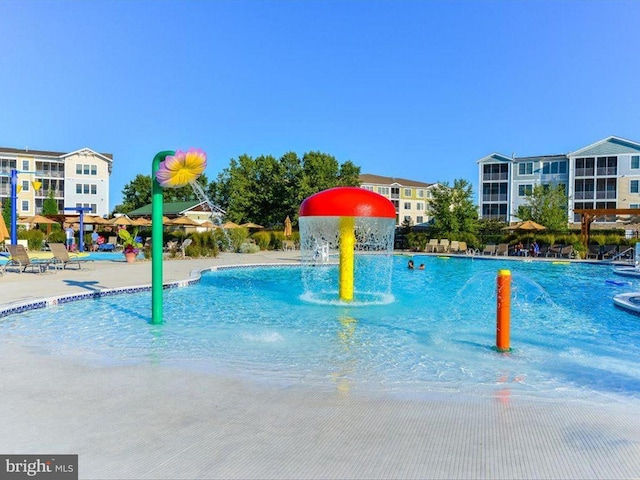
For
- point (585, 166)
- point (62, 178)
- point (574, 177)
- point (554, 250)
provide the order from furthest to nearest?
point (62, 178)
point (574, 177)
point (585, 166)
point (554, 250)

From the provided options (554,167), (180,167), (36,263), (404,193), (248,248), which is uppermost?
(554,167)

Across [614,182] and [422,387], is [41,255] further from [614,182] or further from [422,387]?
[614,182]

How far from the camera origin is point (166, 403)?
5.18m

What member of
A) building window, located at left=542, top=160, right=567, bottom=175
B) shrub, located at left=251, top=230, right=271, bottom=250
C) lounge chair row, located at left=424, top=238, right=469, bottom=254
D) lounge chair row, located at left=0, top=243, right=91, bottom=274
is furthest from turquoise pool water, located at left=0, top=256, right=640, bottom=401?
building window, located at left=542, top=160, right=567, bottom=175

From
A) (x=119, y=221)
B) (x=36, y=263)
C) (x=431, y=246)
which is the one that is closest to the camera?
(x=36, y=263)

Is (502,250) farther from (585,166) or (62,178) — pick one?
(62,178)

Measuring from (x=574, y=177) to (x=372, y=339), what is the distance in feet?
182

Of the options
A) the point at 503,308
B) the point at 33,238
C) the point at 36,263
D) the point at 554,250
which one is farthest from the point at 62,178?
the point at 503,308

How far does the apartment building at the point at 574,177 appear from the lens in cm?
5419

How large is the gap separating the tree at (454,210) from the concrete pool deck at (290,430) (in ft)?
105

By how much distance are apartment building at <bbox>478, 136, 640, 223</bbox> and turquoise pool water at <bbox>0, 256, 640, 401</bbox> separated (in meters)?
42.9

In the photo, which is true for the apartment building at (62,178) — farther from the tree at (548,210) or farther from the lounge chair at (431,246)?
the tree at (548,210)

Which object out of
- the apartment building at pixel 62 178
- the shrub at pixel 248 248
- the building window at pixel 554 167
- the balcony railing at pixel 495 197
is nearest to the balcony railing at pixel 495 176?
the balcony railing at pixel 495 197

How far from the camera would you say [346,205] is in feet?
40.3
